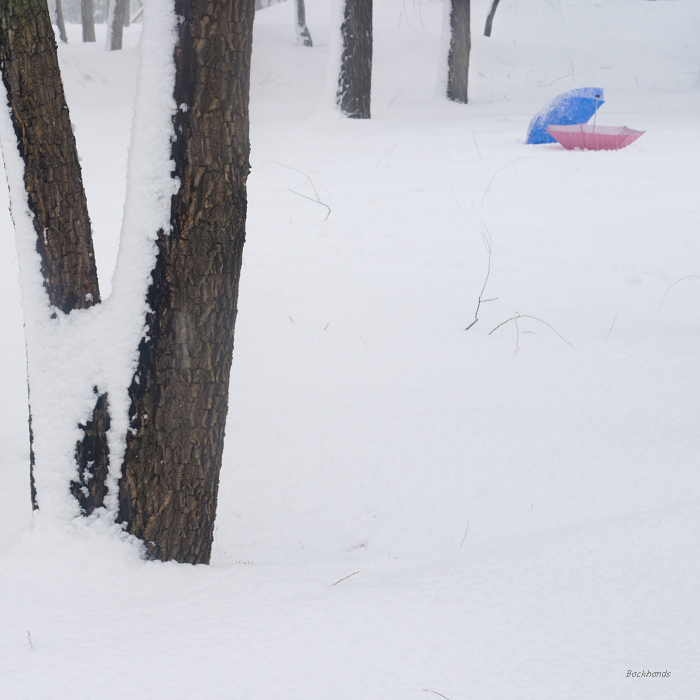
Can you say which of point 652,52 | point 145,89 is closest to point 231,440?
point 145,89

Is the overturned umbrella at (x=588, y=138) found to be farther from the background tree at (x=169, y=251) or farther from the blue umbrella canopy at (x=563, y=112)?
the background tree at (x=169, y=251)

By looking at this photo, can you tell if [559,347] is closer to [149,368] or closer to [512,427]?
[512,427]

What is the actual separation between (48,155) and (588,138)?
208 inches

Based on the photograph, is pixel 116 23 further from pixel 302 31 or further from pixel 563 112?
pixel 563 112

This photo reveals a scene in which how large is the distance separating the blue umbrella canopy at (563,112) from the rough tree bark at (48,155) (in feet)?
17.8

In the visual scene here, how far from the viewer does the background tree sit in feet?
3.94

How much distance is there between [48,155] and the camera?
125cm

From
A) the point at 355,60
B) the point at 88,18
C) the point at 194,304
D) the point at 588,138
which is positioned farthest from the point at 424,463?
the point at 88,18

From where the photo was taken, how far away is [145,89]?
48.1 inches

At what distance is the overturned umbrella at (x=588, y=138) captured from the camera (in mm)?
5570

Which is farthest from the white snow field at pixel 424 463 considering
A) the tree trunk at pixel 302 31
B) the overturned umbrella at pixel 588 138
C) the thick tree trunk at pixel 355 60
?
the tree trunk at pixel 302 31

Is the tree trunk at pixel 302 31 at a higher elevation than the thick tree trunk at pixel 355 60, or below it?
higher

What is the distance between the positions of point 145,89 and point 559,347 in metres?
1.98

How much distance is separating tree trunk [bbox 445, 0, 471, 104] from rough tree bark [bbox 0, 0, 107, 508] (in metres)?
9.40
